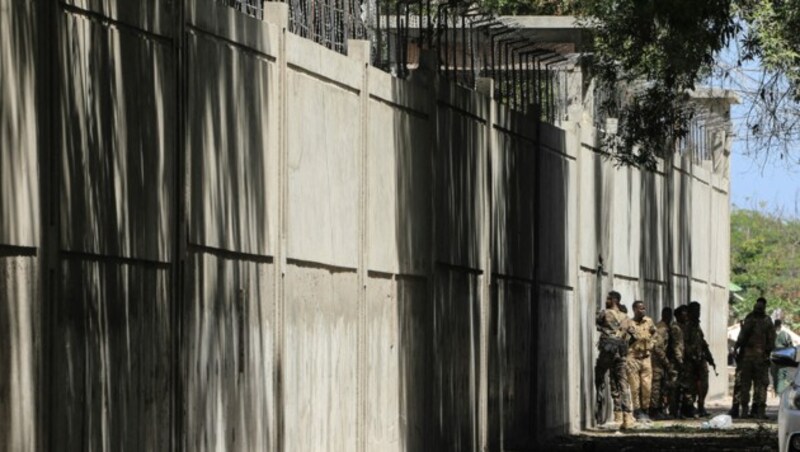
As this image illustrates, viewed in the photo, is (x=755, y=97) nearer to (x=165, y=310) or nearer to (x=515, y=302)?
(x=515, y=302)

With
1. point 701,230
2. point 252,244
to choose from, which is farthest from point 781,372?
point 252,244

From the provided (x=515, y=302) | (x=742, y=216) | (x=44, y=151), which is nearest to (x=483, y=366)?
(x=515, y=302)

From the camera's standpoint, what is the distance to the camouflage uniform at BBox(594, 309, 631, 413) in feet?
81.5

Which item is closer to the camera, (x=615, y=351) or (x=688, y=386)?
(x=615, y=351)

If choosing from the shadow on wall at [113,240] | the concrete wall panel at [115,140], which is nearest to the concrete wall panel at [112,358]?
the shadow on wall at [113,240]

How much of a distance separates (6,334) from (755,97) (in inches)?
717

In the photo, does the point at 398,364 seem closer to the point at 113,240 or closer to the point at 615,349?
the point at 113,240

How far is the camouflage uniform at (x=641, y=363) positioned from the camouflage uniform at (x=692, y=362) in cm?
151

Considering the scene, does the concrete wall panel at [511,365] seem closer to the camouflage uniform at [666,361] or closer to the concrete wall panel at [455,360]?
the concrete wall panel at [455,360]

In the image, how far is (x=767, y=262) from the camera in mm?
92125

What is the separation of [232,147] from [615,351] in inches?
518

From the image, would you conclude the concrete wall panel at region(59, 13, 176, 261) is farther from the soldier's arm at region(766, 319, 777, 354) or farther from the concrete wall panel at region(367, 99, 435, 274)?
the soldier's arm at region(766, 319, 777, 354)

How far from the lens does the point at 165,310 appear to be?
11344 mm

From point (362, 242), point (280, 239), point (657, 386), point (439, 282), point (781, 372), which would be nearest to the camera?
point (280, 239)
